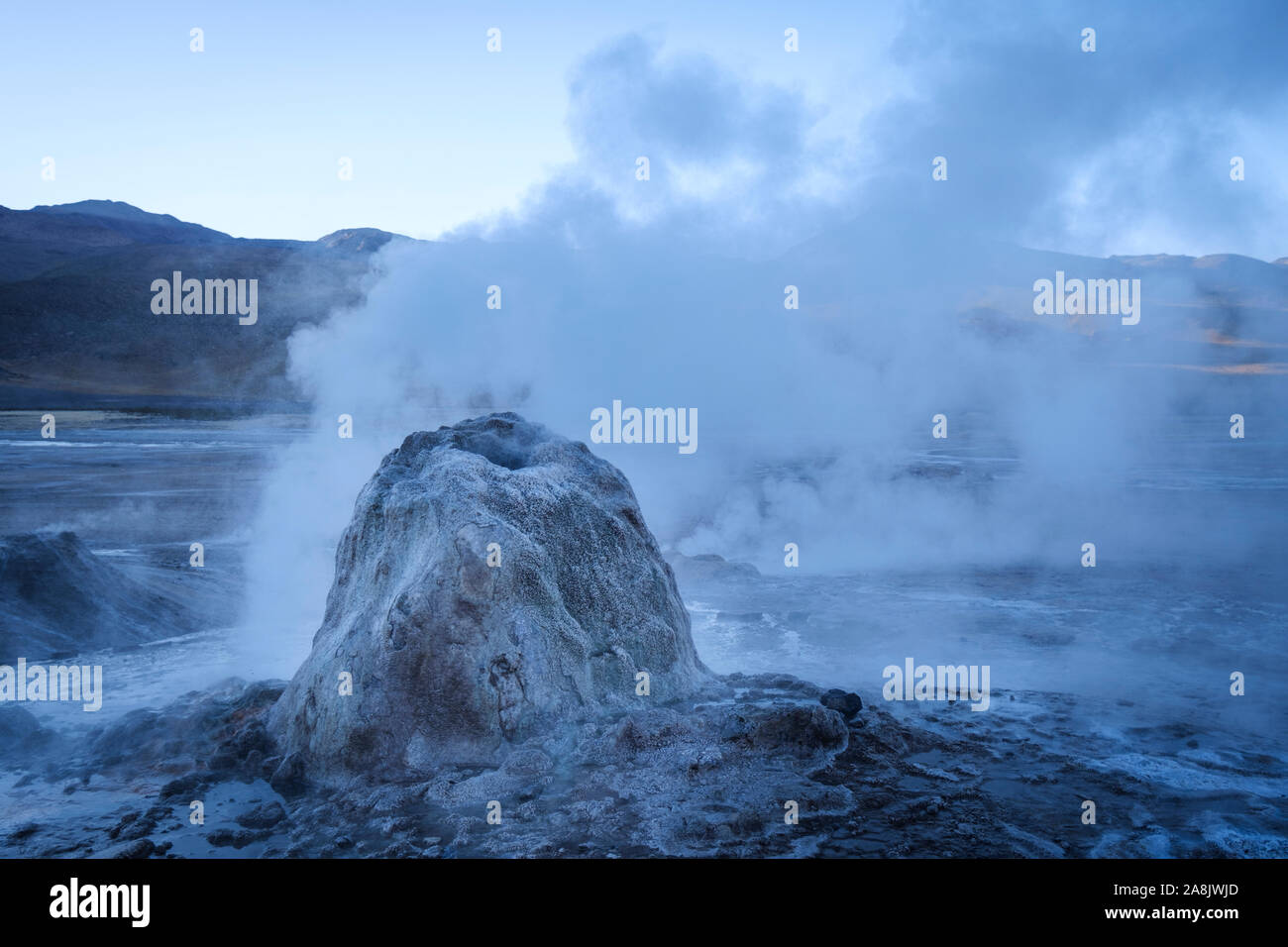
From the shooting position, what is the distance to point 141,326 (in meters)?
65.8

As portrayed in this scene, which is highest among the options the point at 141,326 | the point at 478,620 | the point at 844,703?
the point at 141,326

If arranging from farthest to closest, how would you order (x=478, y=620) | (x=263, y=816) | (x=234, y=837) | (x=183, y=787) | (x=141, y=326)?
(x=141, y=326), (x=478, y=620), (x=183, y=787), (x=263, y=816), (x=234, y=837)

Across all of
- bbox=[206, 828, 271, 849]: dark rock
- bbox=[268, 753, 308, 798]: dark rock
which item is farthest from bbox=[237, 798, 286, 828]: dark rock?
bbox=[268, 753, 308, 798]: dark rock

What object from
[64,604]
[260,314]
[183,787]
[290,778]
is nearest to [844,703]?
[290,778]

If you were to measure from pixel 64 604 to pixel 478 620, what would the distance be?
17.3 ft

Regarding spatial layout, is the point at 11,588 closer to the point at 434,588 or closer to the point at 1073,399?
the point at 434,588

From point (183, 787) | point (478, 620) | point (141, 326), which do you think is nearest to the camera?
point (183, 787)

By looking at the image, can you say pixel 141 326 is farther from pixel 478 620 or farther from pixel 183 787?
pixel 478 620

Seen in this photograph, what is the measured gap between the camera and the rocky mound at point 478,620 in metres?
5.03

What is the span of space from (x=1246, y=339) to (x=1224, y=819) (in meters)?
46.2

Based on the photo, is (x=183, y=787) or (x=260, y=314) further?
(x=260, y=314)

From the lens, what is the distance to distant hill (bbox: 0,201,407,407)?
183ft

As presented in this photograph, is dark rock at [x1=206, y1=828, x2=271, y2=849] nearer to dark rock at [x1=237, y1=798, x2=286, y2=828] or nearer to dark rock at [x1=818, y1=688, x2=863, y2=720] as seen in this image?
dark rock at [x1=237, y1=798, x2=286, y2=828]

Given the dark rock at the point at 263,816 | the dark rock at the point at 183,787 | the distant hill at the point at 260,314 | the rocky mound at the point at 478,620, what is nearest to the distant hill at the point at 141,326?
the distant hill at the point at 260,314
